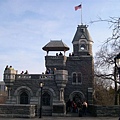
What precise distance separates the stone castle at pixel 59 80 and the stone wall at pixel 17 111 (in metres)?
4.13

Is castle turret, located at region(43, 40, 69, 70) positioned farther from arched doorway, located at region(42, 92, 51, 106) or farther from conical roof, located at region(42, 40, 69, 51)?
arched doorway, located at region(42, 92, 51, 106)

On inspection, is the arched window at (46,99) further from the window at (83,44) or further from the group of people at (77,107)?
the window at (83,44)

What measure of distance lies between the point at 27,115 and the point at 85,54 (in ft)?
70.1

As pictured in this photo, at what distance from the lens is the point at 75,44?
40625 mm

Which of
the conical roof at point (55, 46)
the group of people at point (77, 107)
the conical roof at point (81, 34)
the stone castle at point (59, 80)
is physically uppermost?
the conical roof at point (81, 34)

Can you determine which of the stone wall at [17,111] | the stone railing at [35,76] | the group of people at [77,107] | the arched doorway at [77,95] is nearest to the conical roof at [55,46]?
Answer: the arched doorway at [77,95]

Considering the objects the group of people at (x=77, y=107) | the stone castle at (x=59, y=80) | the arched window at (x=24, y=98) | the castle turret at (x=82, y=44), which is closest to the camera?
the group of people at (x=77, y=107)

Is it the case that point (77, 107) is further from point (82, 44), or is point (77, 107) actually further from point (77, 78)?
point (82, 44)

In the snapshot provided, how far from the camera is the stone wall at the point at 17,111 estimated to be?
66.2 ft

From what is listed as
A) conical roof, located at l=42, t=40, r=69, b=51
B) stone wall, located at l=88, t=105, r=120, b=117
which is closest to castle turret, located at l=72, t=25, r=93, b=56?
conical roof, located at l=42, t=40, r=69, b=51

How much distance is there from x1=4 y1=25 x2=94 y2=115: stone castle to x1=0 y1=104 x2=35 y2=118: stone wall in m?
4.13

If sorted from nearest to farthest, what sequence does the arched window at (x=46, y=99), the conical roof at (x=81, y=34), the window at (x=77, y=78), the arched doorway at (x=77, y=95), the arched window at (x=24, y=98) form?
the arched window at (x=46, y=99) → the arched window at (x=24, y=98) → the arched doorway at (x=77, y=95) → the window at (x=77, y=78) → the conical roof at (x=81, y=34)

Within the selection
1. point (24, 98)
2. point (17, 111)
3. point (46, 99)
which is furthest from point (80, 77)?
point (17, 111)

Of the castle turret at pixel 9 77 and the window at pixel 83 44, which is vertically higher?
the window at pixel 83 44
